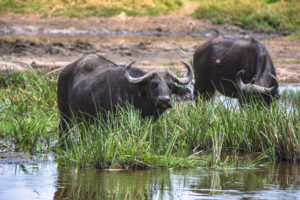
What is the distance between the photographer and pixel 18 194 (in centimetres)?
618

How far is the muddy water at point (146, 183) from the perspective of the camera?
20.3ft

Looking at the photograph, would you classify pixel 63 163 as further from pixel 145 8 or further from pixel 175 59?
pixel 145 8

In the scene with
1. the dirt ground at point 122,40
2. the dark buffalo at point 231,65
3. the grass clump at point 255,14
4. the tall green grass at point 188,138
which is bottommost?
the tall green grass at point 188,138

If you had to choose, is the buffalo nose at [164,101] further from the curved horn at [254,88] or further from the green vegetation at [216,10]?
the green vegetation at [216,10]

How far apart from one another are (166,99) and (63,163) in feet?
4.75

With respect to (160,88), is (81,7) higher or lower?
higher

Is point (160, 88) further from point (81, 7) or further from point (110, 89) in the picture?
point (81, 7)

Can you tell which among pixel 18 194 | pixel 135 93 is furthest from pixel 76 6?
pixel 18 194

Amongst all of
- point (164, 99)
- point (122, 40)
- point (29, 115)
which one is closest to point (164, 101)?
point (164, 99)

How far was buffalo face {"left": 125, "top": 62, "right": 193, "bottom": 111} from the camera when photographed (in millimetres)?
7671

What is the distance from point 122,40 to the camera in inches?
1049

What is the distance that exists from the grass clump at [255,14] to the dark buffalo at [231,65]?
1954 cm

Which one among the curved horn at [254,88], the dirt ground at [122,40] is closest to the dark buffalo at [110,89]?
the curved horn at [254,88]

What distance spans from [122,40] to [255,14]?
9589 mm
